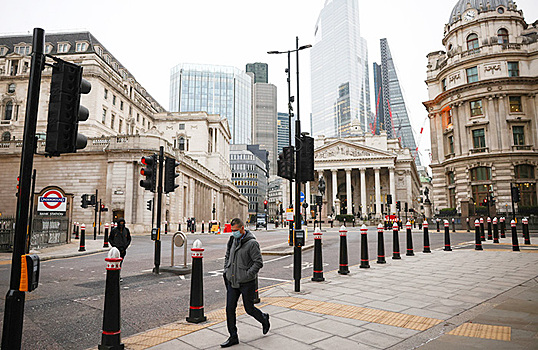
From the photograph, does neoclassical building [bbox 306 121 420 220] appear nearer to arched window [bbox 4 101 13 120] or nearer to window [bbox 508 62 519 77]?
window [bbox 508 62 519 77]

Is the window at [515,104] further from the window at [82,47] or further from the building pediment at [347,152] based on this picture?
the window at [82,47]

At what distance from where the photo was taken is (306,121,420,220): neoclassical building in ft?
271

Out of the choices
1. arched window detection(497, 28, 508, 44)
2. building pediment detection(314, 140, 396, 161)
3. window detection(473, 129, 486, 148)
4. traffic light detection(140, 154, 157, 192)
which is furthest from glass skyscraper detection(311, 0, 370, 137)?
traffic light detection(140, 154, 157, 192)

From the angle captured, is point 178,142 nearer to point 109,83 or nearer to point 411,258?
point 109,83

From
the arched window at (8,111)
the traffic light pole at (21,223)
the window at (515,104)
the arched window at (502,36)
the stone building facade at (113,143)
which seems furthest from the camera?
the arched window at (8,111)

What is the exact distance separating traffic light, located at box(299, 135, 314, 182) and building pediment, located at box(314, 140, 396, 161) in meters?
77.2

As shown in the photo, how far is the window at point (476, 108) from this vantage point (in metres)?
44.8

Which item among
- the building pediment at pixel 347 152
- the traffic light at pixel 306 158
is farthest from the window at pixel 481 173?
the traffic light at pixel 306 158

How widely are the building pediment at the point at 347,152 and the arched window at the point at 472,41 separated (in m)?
36.9

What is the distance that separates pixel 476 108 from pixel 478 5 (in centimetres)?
1571

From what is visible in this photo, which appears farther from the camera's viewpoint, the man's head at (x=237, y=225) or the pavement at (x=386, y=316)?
the man's head at (x=237, y=225)

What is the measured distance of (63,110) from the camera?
432 cm

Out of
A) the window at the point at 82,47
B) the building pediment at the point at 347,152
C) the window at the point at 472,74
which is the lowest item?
the building pediment at the point at 347,152

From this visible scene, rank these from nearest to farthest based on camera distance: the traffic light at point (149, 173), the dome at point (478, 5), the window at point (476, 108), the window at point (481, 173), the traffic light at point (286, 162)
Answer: the traffic light at point (286, 162), the traffic light at point (149, 173), the window at point (481, 173), the window at point (476, 108), the dome at point (478, 5)
